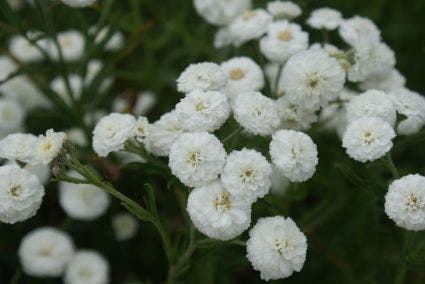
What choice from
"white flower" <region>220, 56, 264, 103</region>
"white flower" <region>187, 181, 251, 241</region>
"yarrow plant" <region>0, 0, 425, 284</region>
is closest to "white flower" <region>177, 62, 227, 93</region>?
"yarrow plant" <region>0, 0, 425, 284</region>

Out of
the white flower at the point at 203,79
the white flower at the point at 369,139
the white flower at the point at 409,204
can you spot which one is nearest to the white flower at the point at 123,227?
the white flower at the point at 203,79

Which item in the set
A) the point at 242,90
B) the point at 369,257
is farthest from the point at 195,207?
the point at 369,257

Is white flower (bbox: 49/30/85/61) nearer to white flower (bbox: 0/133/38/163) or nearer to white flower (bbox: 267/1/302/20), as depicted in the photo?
white flower (bbox: 267/1/302/20)

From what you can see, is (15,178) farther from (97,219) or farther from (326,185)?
(326,185)

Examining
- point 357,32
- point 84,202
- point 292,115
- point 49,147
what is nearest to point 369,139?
point 292,115

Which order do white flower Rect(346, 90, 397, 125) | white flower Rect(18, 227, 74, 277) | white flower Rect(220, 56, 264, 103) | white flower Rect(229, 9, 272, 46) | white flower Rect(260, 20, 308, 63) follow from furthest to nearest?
1. white flower Rect(18, 227, 74, 277)
2. white flower Rect(229, 9, 272, 46)
3. white flower Rect(260, 20, 308, 63)
4. white flower Rect(220, 56, 264, 103)
5. white flower Rect(346, 90, 397, 125)

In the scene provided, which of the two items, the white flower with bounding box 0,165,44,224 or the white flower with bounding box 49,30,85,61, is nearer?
the white flower with bounding box 0,165,44,224

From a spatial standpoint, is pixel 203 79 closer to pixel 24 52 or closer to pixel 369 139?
pixel 369 139
